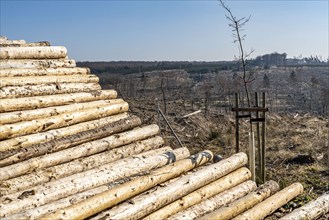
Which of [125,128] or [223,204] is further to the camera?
[125,128]

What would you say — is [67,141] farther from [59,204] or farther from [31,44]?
[31,44]

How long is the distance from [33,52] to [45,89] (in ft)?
3.68

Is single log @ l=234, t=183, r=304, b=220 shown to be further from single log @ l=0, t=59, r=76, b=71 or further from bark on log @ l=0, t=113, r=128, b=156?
single log @ l=0, t=59, r=76, b=71

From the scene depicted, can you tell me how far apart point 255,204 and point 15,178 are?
3.45 metres

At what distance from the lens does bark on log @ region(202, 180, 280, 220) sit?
17.5 ft

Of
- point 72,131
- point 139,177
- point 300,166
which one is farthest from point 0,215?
point 300,166

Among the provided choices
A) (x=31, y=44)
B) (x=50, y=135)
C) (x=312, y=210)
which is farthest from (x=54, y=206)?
(x=31, y=44)

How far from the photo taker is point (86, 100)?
7.34 meters

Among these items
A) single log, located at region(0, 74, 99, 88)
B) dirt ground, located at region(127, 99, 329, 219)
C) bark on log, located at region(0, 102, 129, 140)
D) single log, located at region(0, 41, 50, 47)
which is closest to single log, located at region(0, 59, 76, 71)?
single log, located at region(0, 74, 99, 88)

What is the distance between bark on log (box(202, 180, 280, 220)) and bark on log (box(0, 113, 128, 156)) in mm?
2550

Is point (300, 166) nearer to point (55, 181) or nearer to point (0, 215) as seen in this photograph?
point (55, 181)

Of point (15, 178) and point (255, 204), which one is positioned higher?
point (15, 178)

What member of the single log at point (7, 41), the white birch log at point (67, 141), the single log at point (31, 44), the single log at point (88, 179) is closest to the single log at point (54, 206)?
the single log at point (88, 179)

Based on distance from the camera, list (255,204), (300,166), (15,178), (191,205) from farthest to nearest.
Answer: (300,166) → (255,204) → (191,205) → (15,178)
